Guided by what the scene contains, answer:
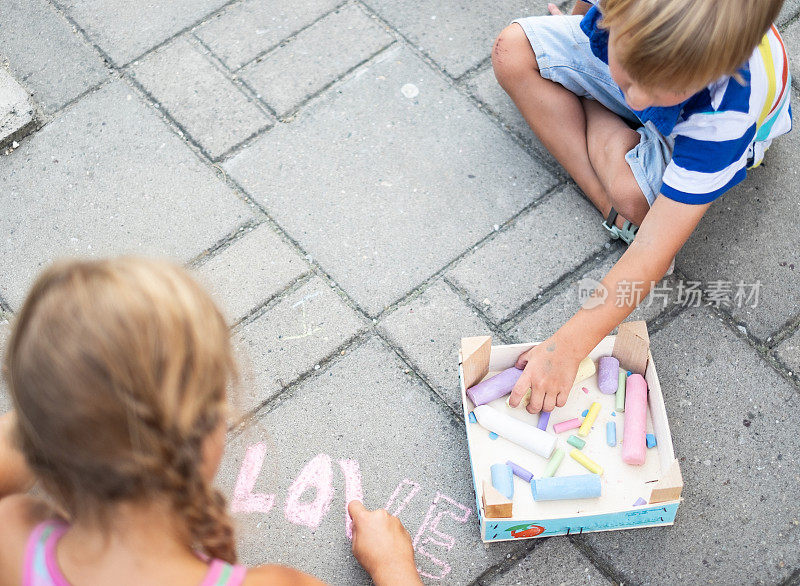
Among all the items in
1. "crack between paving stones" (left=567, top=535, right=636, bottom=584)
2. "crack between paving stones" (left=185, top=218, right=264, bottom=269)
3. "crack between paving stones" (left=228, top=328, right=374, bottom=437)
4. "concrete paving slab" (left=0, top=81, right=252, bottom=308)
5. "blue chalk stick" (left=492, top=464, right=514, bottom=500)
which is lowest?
"crack between paving stones" (left=567, top=535, right=636, bottom=584)

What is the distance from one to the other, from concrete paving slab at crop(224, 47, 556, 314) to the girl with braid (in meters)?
0.74

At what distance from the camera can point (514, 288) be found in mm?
1620

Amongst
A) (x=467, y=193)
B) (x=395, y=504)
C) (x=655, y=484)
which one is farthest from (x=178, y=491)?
(x=467, y=193)

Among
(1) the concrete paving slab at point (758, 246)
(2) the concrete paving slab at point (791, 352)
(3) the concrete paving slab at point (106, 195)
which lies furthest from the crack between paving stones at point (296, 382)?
(2) the concrete paving slab at point (791, 352)

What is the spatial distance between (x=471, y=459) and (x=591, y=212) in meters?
0.65

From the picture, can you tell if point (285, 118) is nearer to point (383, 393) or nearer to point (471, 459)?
point (383, 393)

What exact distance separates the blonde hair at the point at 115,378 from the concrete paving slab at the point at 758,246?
1.13 metres

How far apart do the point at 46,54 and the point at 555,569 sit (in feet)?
5.39

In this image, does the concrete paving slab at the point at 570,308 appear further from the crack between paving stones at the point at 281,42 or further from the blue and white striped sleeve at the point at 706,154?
the crack between paving stones at the point at 281,42

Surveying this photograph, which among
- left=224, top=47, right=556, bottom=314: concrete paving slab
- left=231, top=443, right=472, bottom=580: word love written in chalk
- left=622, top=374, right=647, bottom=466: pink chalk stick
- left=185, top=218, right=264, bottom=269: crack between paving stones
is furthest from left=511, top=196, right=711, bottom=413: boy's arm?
left=185, top=218, right=264, bottom=269: crack between paving stones

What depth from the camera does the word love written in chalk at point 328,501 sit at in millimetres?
1369

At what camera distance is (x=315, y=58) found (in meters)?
1.90

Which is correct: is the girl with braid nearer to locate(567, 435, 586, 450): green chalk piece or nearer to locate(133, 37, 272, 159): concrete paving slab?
locate(567, 435, 586, 450): green chalk piece

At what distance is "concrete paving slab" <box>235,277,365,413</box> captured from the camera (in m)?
1.52
